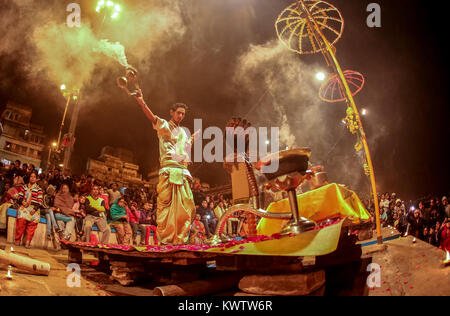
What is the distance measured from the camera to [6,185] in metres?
8.23

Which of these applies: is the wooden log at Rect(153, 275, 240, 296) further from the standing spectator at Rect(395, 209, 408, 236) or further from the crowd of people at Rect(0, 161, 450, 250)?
the standing spectator at Rect(395, 209, 408, 236)

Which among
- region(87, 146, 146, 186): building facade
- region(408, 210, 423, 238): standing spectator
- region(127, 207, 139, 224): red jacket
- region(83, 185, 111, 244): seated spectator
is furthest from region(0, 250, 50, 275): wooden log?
region(87, 146, 146, 186): building facade

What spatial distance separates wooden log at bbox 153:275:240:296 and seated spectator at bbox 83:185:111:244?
5.70m

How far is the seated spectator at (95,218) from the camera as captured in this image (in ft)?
24.8

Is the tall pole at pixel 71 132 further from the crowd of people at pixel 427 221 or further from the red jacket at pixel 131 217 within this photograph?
the crowd of people at pixel 427 221

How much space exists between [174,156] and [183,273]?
283 centimetres

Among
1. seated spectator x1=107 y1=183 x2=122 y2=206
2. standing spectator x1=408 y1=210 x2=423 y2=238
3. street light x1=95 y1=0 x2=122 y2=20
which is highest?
street light x1=95 y1=0 x2=122 y2=20

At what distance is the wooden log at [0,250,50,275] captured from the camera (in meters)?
3.10

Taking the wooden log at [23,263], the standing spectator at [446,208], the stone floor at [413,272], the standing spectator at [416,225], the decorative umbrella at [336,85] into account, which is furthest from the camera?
the standing spectator at [416,225]

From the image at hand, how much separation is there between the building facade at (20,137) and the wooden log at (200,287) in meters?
54.4

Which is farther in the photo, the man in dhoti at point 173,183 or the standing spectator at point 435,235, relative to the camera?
the standing spectator at point 435,235

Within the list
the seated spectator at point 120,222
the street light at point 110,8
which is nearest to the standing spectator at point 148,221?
the seated spectator at point 120,222

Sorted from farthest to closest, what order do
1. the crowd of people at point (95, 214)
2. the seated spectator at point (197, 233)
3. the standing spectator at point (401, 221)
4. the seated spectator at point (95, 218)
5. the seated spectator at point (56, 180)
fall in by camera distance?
1. the seated spectator at point (56, 180)
2. the standing spectator at point (401, 221)
3. the seated spectator at point (197, 233)
4. the seated spectator at point (95, 218)
5. the crowd of people at point (95, 214)

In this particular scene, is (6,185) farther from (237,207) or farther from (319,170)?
(319,170)
